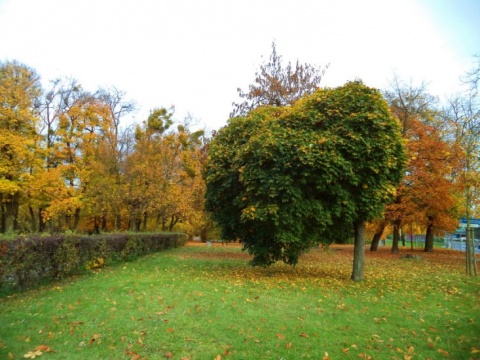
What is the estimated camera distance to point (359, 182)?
370 inches

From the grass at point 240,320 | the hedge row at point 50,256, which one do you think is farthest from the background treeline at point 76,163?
the grass at point 240,320

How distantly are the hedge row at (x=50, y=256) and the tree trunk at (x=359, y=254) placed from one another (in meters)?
8.28

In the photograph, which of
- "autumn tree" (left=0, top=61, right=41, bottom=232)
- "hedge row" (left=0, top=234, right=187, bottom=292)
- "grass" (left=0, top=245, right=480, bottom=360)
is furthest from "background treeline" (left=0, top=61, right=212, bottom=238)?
"grass" (left=0, top=245, right=480, bottom=360)

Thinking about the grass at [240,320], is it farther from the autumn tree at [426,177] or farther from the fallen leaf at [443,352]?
the autumn tree at [426,177]

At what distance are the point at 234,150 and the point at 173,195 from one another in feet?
49.9

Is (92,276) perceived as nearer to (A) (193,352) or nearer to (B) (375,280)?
(A) (193,352)

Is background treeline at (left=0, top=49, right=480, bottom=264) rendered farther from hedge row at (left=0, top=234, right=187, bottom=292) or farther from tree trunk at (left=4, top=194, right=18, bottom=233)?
hedge row at (left=0, top=234, right=187, bottom=292)

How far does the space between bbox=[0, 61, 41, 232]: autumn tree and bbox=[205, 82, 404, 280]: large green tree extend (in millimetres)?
18341

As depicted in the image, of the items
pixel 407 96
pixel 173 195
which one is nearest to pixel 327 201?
pixel 407 96

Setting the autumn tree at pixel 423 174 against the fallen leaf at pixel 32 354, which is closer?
the fallen leaf at pixel 32 354

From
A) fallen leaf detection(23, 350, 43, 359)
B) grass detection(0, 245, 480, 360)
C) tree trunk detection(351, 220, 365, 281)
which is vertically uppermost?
tree trunk detection(351, 220, 365, 281)

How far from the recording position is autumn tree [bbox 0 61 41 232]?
72.1 feet

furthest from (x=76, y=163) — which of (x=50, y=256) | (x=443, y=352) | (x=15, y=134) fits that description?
(x=443, y=352)

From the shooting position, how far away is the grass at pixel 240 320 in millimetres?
4570
